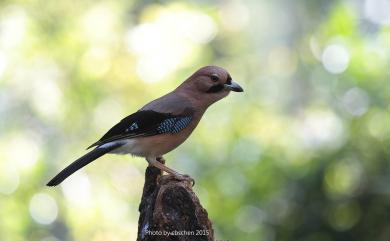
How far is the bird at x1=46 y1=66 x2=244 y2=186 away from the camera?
5.38m

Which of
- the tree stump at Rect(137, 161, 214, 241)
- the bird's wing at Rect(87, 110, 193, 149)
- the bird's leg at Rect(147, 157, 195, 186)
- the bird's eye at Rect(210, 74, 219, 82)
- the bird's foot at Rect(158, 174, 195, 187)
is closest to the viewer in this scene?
the tree stump at Rect(137, 161, 214, 241)

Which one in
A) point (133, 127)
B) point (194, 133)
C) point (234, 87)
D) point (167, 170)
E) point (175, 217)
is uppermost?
point (194, 133)

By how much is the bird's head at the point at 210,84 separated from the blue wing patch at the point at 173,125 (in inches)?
8.8

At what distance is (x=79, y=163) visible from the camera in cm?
500

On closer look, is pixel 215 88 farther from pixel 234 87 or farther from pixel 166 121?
pixel 166 121

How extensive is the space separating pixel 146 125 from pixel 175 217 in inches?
59.0

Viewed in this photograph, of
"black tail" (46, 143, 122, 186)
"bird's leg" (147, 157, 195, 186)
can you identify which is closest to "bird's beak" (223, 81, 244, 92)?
"bird's leg" (147, 157, 195, 186)

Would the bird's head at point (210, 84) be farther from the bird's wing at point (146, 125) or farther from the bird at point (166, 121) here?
the bird's wing at point (146, 125)

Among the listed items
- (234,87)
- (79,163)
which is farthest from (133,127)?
(234,87)

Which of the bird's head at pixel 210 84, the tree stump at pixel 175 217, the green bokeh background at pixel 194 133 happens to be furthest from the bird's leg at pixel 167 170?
the green bokeh background at pixel 194 133

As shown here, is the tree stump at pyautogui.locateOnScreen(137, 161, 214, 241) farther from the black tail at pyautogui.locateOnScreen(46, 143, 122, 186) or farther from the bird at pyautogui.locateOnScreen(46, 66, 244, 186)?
the bird at pyautogui.locateOnScreen(46, 66, 244, 186)

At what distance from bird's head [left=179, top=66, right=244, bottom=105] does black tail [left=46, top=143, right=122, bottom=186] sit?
2.57 feet

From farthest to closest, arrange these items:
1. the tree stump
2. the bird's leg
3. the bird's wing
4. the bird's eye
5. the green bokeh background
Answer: the green bokeh background < the bird's eye < the bird's wing < the bird's leg < the tree stump

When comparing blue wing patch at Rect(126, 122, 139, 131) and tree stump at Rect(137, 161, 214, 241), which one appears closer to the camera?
tree stump at Rect(137, 161, 214, 241)
